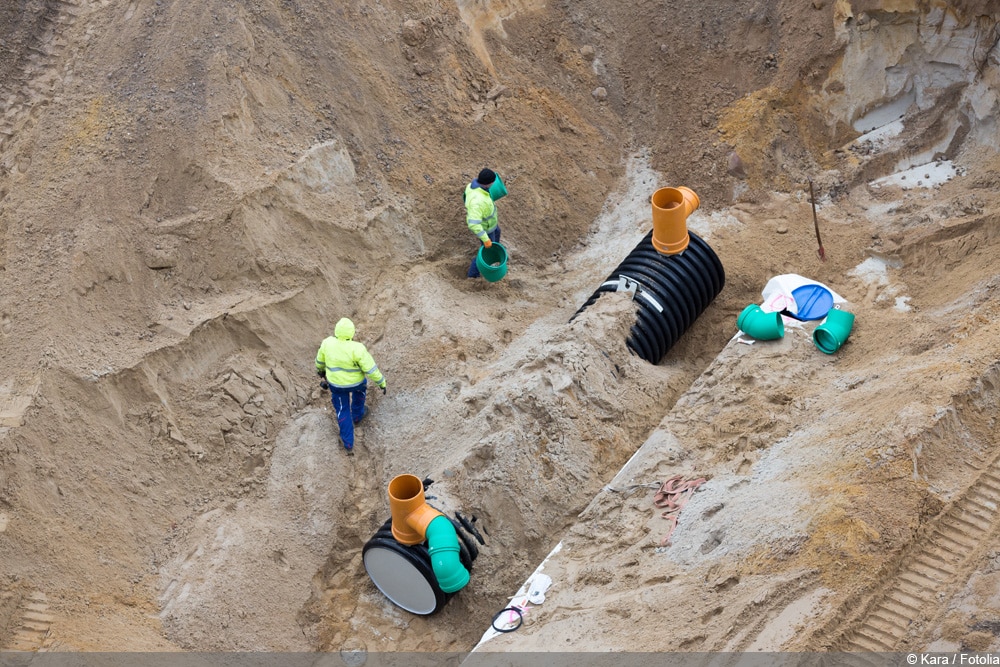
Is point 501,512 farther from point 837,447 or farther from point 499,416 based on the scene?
point 837,447

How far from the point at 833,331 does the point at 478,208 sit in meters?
4.04

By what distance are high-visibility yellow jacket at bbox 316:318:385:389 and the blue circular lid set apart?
4.49 meters

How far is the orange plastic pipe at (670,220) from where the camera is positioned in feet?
30.9

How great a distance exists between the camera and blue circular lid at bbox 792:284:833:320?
364 inches

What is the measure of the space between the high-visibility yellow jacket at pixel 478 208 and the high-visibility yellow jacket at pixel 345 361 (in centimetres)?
218

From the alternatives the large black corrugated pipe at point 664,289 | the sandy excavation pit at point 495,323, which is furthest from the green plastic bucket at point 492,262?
the large black corrugated pipe at point 664,289

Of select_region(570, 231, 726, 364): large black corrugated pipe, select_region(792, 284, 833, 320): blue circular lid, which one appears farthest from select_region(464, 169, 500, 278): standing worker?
select_region(792, 284, 833, 320): blue circular lid

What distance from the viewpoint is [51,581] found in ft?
24.5

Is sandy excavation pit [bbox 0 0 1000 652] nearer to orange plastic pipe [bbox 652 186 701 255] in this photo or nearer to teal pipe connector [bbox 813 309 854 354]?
teal pipe connector [bbox 813 309 854 354]

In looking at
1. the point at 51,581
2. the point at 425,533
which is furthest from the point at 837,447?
the point at 51,581

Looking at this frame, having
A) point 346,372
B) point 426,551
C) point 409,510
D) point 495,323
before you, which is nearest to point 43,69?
point 346,372

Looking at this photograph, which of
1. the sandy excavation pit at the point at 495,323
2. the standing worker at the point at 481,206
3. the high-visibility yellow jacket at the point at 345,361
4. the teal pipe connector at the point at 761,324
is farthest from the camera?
the standing worker at the point at 481,206

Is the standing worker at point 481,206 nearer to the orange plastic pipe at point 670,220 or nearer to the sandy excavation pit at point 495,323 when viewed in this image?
the sandy excavation pit at point 495,323

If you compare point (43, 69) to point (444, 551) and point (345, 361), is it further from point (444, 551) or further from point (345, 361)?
point (444, 551)
